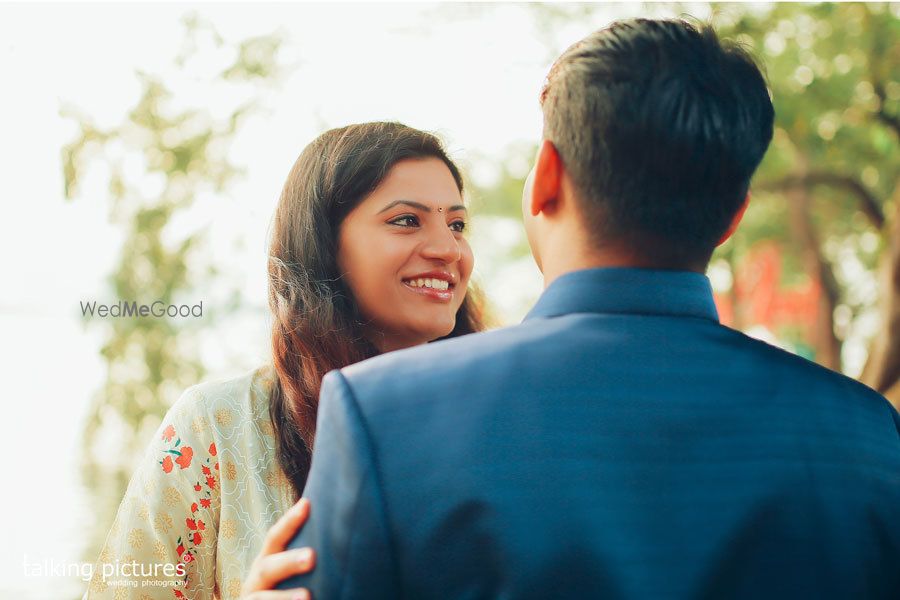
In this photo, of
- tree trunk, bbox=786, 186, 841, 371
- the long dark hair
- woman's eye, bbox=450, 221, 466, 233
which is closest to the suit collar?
the long dark hair

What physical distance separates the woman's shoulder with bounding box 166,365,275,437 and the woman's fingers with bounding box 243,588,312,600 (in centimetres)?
100

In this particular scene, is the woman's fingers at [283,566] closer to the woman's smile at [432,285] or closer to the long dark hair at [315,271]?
the long dark hair at [315,271]

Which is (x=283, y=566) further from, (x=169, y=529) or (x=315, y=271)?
(x=315, y=271)

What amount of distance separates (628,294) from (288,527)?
1.55 feet

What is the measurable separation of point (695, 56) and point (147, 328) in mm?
5406

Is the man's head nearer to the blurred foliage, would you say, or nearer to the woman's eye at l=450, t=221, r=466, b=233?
the woman's eye at l=450, t=221, r=466, b=233

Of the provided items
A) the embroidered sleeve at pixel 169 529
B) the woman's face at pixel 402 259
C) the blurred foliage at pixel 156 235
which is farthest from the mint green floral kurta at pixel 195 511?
the blurred foliage at pixel 156 235

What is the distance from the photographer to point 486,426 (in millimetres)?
1013

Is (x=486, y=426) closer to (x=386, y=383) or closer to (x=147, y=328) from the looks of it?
(x=386, y=383)

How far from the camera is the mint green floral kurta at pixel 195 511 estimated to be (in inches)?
78.0

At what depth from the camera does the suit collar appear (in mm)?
1093

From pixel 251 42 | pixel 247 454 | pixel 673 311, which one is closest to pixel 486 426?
pixel 673 311

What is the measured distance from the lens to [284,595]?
1057 mm

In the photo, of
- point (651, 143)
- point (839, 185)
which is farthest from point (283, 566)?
point (839, 185)
